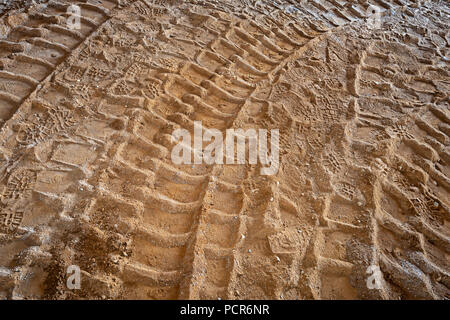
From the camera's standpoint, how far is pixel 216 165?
255cm

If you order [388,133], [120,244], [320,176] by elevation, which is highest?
[388,133]

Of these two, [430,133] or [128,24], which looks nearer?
[430,133]

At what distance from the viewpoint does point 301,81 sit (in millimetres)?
3217

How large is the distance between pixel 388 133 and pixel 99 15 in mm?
3563

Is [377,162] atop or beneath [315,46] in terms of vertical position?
beneath

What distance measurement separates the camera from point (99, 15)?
12.6 ft

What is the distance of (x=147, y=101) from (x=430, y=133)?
2.69 m

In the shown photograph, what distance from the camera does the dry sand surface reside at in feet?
6.63

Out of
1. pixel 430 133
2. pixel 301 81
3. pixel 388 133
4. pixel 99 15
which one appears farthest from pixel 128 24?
pixel 430 133

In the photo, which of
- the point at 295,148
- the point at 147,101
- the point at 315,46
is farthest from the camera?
the point at 315,46

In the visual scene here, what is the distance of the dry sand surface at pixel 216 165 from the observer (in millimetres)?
2020

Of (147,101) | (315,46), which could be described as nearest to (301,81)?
(315,46)
